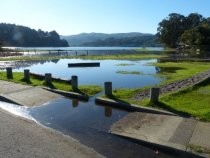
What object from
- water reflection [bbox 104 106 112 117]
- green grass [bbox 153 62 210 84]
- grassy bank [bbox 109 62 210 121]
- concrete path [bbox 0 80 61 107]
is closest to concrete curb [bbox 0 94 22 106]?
concrete path [bbox 0 80 61 107]

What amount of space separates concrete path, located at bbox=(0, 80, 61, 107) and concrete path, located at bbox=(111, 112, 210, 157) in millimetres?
5078

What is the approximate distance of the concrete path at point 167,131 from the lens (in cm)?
893

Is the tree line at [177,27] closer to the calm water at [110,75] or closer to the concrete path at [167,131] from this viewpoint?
the calm water at [110,75]

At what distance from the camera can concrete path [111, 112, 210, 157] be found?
8925mm

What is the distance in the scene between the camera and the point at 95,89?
18922 millimetres

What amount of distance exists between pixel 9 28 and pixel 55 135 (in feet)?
638

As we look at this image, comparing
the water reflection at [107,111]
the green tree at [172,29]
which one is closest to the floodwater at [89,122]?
the water reflection at [107,111]

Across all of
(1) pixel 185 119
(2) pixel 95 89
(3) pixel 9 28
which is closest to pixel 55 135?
(1) pixel 185 119

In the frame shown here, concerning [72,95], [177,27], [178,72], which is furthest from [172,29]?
[72,95]

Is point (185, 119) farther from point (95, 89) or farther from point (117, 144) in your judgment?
point (95, 89)

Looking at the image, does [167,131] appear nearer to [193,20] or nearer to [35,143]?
[35,143]

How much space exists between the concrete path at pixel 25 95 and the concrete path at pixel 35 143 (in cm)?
399

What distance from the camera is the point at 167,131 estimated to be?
10016 mm

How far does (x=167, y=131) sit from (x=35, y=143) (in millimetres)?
3973
